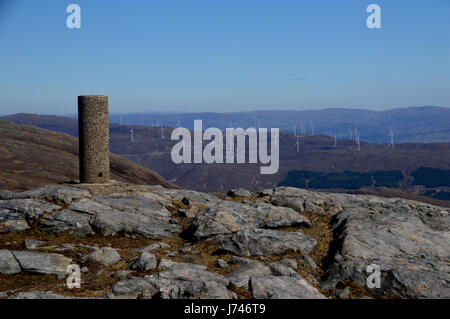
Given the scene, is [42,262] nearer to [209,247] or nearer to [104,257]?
[104,257]

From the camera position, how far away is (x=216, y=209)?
26.2 metres

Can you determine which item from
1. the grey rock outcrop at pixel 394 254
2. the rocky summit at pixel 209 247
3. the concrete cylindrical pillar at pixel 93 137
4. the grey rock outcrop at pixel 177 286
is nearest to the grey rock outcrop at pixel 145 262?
the rocky summit at pixel 209 247

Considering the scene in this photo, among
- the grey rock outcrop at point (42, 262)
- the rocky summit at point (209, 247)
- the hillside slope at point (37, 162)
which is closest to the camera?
the rocky summit at point (209, 247)

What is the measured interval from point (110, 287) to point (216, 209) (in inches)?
Answer: 400

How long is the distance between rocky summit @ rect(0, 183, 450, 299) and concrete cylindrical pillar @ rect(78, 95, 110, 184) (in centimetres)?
177

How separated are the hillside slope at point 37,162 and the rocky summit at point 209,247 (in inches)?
1290

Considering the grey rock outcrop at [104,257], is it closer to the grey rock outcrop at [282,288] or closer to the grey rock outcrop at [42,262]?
the grey rock outcrop at [42,262]

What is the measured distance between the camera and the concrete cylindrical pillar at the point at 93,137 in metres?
31.8

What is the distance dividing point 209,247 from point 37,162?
62.2 meters

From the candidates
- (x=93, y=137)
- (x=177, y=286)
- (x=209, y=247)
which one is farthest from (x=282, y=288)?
(x=93, y=137)

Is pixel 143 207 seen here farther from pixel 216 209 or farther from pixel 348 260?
pixel 348 260

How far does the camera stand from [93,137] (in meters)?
32.1

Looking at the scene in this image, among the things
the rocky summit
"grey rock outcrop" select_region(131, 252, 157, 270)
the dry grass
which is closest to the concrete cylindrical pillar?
the rocky summit

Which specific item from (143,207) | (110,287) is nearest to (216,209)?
(143,207)
